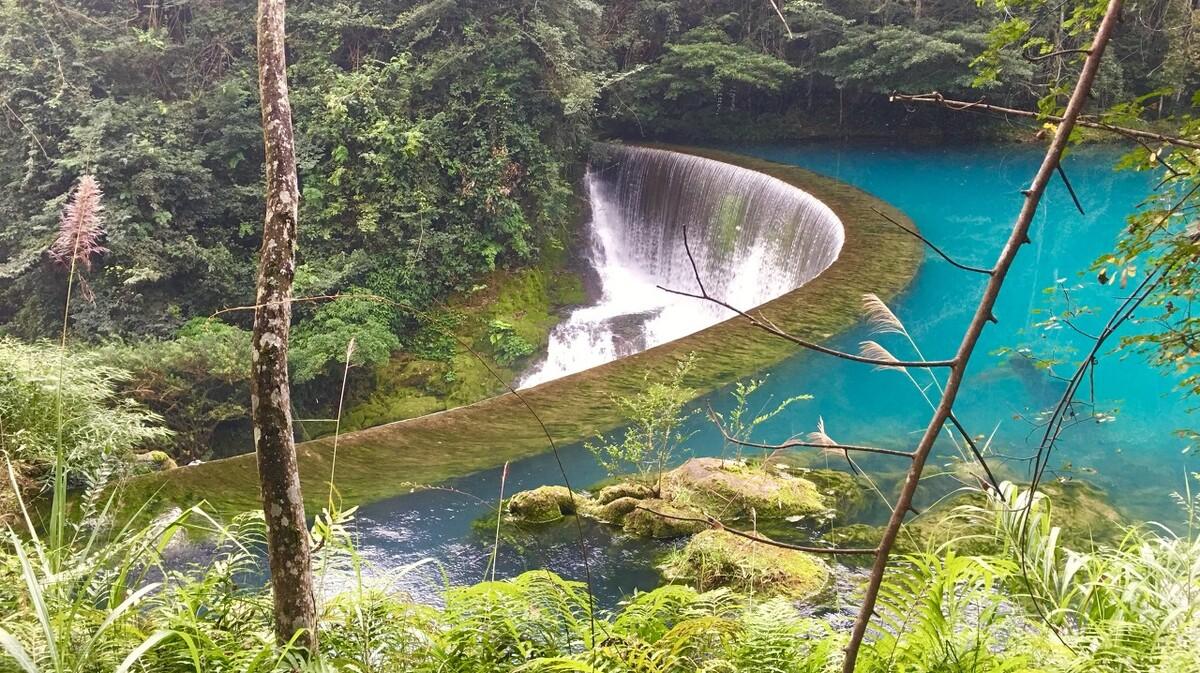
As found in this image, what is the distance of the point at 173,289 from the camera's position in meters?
10.0

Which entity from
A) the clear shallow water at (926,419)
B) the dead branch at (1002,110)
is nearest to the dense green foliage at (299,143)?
the clear shallow water at (926,419)

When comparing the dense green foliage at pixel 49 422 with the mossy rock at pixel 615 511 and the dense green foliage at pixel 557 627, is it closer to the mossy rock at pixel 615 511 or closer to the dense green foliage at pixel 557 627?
the dense green foliage at pixel 557 627

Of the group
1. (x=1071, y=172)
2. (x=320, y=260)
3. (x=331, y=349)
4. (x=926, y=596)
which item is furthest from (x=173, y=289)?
(x=1071, y=172)

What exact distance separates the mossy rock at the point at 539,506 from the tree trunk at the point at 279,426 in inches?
124

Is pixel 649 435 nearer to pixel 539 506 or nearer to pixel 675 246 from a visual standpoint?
pixel 539 506

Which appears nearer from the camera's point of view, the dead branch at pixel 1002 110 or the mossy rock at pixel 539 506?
the dead branch at pixel 1002 110

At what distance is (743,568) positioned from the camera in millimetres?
4336

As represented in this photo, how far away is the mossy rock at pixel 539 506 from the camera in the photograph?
5.36 m

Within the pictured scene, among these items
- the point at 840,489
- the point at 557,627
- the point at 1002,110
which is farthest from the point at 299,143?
the point at 1002,110

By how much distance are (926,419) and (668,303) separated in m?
5.99

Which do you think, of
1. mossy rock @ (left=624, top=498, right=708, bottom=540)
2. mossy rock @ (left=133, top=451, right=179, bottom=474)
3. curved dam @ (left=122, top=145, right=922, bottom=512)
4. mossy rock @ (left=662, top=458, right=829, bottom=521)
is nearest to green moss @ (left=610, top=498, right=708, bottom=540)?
mossy rock @ (left=624, top=498, right=708, bottom=540)

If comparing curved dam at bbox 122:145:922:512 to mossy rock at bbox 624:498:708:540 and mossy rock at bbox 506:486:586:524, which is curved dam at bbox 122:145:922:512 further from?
mossy rock at bbox 624:498:708:540

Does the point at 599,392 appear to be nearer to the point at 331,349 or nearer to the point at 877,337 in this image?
the point at 877,337

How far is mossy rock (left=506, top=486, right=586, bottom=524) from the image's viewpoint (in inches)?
211
